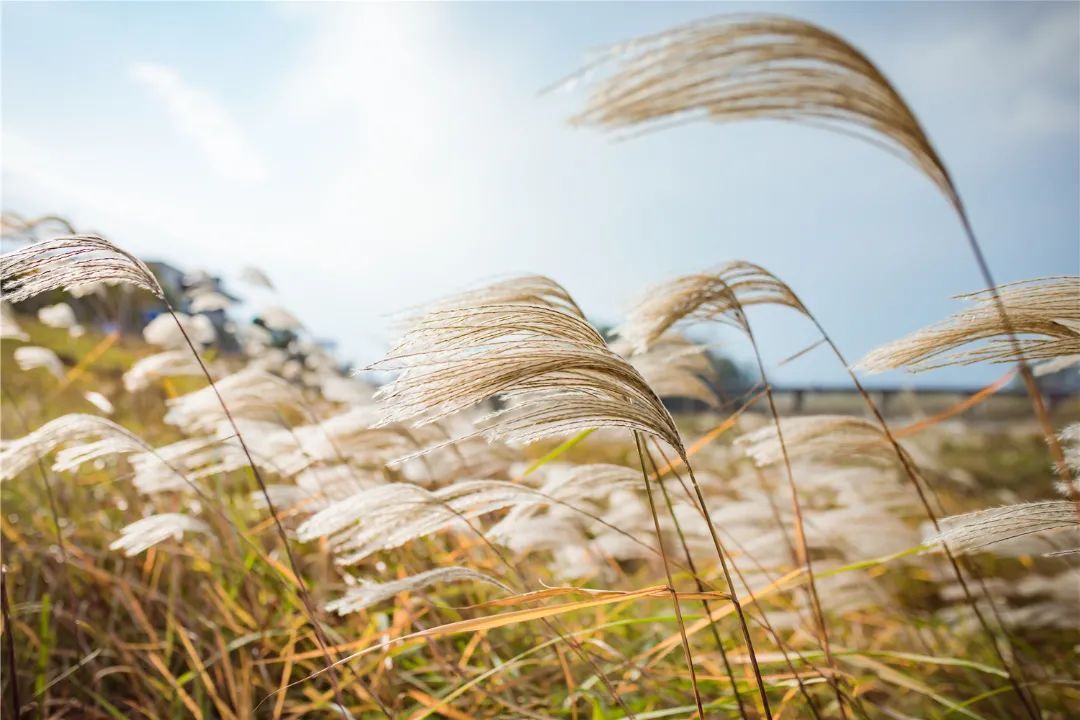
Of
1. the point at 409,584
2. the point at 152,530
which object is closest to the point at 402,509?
the point at 409,584

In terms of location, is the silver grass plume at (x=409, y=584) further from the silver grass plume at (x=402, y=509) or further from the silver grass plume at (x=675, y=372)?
the silver grass plume at (x=675, y=372)

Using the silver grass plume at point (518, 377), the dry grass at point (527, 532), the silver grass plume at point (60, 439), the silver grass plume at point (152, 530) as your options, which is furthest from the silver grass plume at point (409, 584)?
the silver grass plume at point (60, 439)

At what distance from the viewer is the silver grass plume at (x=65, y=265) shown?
1.00 metres

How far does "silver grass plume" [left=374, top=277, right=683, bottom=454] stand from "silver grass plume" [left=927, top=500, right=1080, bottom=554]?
1.49ft

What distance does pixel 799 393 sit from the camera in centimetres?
1523

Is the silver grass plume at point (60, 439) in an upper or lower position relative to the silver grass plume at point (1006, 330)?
upper

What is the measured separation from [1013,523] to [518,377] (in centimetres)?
74

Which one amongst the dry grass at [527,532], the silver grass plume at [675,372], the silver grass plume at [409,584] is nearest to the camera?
the dry grass at [527,532]

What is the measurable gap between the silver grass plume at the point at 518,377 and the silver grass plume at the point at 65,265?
61cm

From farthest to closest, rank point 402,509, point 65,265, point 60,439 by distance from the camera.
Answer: point 60,439
point 402,509
point 65,265

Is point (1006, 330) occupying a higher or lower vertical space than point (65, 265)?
lower

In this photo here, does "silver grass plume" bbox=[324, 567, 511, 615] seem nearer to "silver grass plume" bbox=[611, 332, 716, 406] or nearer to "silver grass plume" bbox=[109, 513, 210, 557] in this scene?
"silver grass plume" bbox=[109, 513, 210, 557]

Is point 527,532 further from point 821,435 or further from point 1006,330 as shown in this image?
point 1006,330

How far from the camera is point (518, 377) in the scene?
0.78 metres
